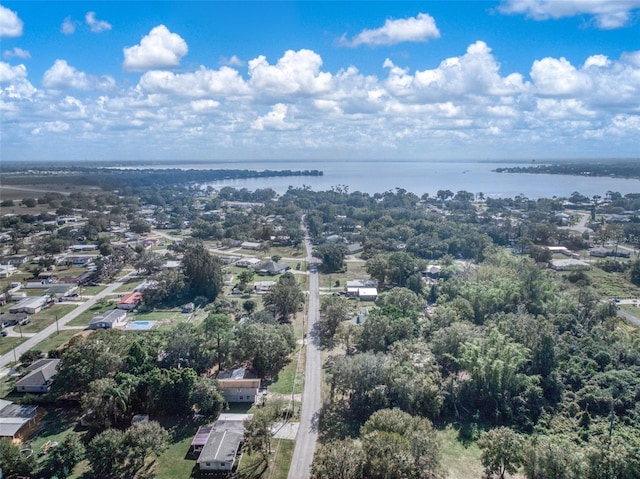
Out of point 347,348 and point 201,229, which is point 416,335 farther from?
point 201,229

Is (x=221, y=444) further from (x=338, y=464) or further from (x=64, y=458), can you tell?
(x=64, y=458)

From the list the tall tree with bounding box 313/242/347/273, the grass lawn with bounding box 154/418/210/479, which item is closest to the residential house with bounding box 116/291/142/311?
the grass lawn with bounding box 154/418/210/479

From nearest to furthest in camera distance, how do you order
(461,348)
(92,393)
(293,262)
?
Answer: (92,393) < (461,348) < (293,262)

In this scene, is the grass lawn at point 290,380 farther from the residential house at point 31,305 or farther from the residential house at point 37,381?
the residential house at point 31,305

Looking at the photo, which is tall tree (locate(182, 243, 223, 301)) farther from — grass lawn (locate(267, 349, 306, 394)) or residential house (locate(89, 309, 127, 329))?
grass lawn (locate(267, 349, 306, 394))

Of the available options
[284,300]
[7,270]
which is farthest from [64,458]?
[7,270]

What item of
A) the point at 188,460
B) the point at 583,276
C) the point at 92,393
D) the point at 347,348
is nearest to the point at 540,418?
the point at 347,348
